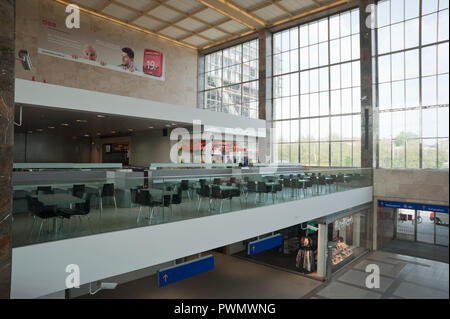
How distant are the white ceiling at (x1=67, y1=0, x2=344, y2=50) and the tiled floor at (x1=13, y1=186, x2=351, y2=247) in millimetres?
12615

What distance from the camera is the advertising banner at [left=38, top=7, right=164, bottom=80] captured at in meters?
14.8

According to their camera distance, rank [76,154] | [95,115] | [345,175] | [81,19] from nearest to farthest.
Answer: [95,115] → [345,175] → [81,19] → [76,154]

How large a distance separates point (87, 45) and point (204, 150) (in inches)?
328

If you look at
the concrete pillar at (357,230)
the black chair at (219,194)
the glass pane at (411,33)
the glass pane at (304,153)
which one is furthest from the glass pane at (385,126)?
the black chair at (219,194)

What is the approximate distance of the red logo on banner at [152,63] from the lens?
18906 mm

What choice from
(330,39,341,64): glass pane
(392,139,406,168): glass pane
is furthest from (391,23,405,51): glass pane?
(392,139,406,168): glass pane

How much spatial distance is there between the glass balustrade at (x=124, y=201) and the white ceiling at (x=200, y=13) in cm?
1120

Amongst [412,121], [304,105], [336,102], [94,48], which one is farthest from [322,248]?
[94,48]

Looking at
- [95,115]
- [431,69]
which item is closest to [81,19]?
[95,115]

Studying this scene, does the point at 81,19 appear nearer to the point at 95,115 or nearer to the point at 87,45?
the point at 87,45

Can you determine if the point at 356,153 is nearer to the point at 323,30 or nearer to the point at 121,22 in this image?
the point at 323,30

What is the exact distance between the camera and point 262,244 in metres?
9.03
